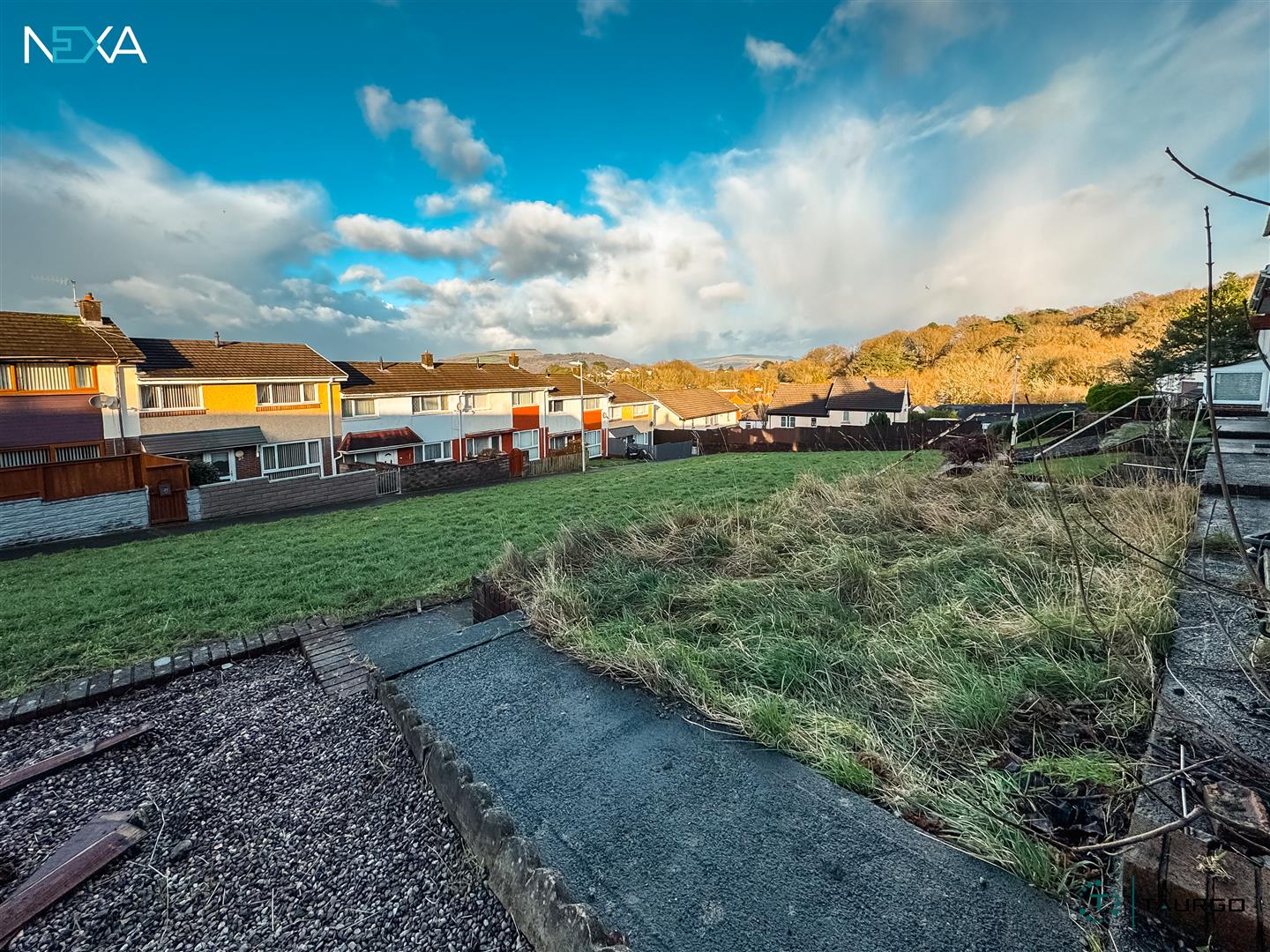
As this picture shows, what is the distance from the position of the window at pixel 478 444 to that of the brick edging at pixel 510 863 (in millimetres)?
29242

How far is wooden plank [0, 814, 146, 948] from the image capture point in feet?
7.54

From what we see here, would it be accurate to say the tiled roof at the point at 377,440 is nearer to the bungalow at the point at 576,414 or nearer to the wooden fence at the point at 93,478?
the wooden fence at the point at 93,478

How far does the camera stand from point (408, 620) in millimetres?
5918

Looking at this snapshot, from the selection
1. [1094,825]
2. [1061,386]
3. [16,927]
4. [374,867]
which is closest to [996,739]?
[1094,825]

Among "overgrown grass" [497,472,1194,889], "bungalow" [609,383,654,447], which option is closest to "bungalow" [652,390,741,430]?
"bungalow" [609,383,654,447]

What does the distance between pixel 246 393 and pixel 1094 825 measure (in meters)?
26.5

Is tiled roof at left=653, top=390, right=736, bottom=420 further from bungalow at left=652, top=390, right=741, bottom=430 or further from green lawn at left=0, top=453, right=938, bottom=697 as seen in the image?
green lawn at left=0, top=453, right=938, bottom=697

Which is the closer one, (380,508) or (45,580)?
(45,580)

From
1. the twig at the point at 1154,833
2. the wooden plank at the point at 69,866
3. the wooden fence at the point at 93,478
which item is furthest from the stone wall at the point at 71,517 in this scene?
the twig at the point at 1154,833

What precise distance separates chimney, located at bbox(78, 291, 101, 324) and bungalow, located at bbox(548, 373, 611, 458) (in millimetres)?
21156

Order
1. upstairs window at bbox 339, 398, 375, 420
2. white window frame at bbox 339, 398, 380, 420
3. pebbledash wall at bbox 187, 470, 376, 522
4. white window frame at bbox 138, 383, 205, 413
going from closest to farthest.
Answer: pebbledash wall at bbox 187, 470, 376, 522 → white window frame at bbox 138, 383, 205, 413 → white window frame at bbox 339, 398, 380, 420 → upstairs window at bbox 339, 398, 375, 420

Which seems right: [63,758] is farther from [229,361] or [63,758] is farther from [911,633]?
[229,361]

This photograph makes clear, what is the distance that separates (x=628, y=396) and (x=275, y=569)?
4122 centimetres

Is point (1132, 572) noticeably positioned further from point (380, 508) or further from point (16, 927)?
point (380, 508)
